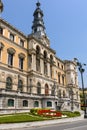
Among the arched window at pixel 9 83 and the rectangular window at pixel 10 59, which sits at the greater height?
the rectangular window at pixel 10 59

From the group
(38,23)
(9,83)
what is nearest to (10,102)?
(9,83)

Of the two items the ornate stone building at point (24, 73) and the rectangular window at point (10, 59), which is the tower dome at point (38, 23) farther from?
the rectangular window at point (10, 59)

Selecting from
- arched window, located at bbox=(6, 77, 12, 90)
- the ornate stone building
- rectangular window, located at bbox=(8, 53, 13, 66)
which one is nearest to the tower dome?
the ornate stone building

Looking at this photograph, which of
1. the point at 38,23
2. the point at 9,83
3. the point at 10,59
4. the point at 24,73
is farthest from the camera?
the point at 38,23

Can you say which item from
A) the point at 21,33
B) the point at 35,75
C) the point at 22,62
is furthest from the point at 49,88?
the point at 21,33

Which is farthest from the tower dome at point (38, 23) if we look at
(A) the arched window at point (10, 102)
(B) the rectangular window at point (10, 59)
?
(A) the arched window at point (10, 102)

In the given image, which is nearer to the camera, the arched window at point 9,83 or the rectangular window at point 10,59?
the arched window at point 9,83

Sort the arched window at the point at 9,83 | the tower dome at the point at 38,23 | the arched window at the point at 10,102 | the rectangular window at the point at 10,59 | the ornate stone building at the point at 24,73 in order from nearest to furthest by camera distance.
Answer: the arched window at the point at 10,102, the ornate stone building at the point at 24,73, the arched window at the point at 9,83, the rectangular window at the point at 10,59, the tower dome at the point at 38,23

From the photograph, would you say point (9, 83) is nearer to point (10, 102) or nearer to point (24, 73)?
point (24, 73)

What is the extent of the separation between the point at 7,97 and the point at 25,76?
14294 mm

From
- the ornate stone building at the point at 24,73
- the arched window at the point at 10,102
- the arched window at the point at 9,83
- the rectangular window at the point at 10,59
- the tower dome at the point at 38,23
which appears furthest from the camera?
the tower dome at the point at 38,23

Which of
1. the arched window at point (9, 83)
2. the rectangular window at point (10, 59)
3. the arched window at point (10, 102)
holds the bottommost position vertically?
the arched window at point (10, 102)

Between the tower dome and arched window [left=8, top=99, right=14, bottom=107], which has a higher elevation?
the tower dome

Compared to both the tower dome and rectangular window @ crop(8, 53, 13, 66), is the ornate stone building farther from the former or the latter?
the tower dome
